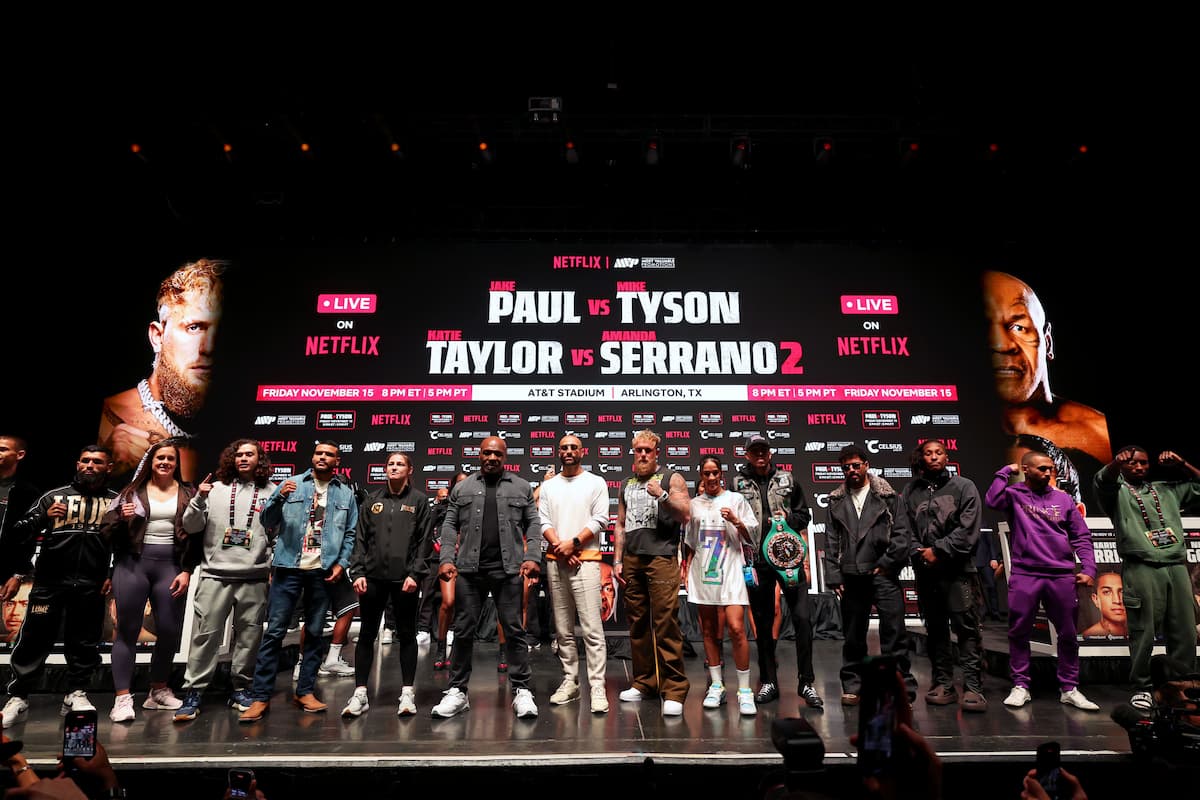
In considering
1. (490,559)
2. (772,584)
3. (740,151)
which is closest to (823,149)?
(740,151)

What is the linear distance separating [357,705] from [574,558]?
145cm

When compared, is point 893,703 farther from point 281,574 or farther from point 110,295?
point 110,295

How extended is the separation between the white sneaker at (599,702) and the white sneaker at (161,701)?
8.32ft

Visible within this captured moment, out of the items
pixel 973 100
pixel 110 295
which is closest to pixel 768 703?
pixel 973 100

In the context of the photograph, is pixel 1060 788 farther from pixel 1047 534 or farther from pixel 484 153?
pixel 484 153

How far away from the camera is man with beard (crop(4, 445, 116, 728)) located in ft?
11.9

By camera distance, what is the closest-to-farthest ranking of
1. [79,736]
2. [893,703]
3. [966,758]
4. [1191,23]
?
1. [893,703]
2. [79,736]
3. [966,758]
4. [1191,23]

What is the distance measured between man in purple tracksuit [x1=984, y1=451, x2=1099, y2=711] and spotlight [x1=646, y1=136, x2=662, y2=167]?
5.33 m

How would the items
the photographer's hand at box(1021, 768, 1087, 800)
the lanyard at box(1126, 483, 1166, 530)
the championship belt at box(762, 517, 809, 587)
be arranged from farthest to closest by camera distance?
1. the lanyard at box(1126, 483, 1166, 530)
2. the championship belt at box(762, 517, 809, 587)
3. the photographer's hand at box(1021, 768, 1087, 800)

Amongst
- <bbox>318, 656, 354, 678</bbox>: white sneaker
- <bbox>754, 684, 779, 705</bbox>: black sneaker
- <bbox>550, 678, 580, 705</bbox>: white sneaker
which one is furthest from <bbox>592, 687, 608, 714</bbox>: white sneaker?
<bbox>318, 656, 354, 678</bbox>: white sneaker

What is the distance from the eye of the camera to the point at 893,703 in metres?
1.26

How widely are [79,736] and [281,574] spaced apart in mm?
2351

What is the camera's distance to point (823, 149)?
24.3 ft

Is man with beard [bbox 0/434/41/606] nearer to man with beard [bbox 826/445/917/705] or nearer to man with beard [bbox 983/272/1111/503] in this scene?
man with beard [bbox 826/445/917/705]
